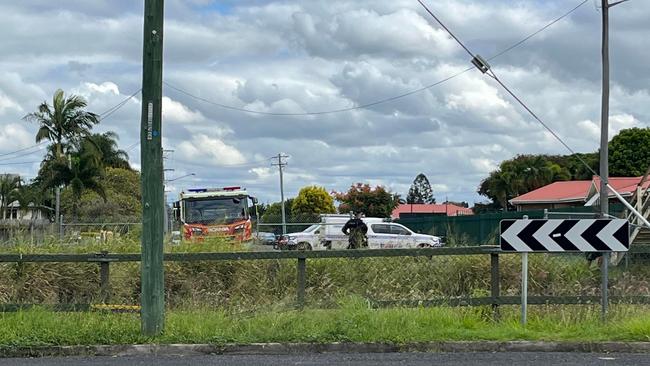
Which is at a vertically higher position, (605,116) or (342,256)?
(605,116)

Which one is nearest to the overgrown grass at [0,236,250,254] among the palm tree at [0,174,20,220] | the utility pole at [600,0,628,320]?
the utility pole at [600,0,628,320]

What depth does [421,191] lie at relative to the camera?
147 meters

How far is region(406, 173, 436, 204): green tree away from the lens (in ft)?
472

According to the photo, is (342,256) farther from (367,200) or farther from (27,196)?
(367,200)

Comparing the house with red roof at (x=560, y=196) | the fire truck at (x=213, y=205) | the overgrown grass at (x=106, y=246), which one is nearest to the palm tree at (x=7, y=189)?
the fire truck at (x=213, y=205)

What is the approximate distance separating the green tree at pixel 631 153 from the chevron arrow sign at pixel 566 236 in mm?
55590

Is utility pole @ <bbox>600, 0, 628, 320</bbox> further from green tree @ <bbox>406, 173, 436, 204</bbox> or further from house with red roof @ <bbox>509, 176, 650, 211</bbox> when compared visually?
green tree @ <bbox>406, 173, 436, 204</bbox>

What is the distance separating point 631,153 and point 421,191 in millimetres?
85509

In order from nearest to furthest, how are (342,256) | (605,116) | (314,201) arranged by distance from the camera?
(342,256) < (605,116) < (314,201)

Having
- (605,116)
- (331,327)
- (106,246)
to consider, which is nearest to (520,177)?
(605,116)

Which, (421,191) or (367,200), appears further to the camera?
(421,191)

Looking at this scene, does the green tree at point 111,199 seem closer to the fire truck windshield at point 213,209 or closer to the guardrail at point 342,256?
the fire truck windshield at point 213,209

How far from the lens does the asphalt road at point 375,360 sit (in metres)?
7.98

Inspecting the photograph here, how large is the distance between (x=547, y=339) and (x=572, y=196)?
147 ft
